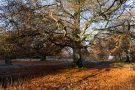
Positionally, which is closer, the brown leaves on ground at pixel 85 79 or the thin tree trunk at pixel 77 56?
the brown leaves on ground at pixel 85 79

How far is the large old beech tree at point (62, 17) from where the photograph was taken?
28.5 m

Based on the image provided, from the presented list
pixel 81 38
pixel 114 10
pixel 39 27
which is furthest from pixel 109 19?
pixel 39 27

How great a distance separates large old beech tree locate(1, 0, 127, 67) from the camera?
93.4 ft

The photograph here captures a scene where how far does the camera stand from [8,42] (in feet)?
94.9

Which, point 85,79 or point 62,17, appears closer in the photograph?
point 85,79

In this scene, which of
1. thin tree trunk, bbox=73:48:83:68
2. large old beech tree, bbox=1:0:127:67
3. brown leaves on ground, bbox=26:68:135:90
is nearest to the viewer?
brown leaves on ground, bbox=26:68:135:90

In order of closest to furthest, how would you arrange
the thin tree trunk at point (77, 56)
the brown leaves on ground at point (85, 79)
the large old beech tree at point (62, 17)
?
the brown leaves on ground at point (85, 79), the large old beech tree at point (62, 17), the thin tree trunk at point (77, 56)

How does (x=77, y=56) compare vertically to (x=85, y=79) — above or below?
above

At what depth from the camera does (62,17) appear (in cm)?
3133

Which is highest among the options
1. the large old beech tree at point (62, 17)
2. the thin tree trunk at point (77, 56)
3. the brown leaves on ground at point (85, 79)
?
the large old beech tree at point (62, 17)

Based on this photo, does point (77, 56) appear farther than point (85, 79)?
Yes

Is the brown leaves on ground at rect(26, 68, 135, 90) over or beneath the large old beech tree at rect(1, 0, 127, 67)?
beneath

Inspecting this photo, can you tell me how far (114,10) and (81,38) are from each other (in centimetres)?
372

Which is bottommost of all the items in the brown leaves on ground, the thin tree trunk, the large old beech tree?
the brown leaves on ground
